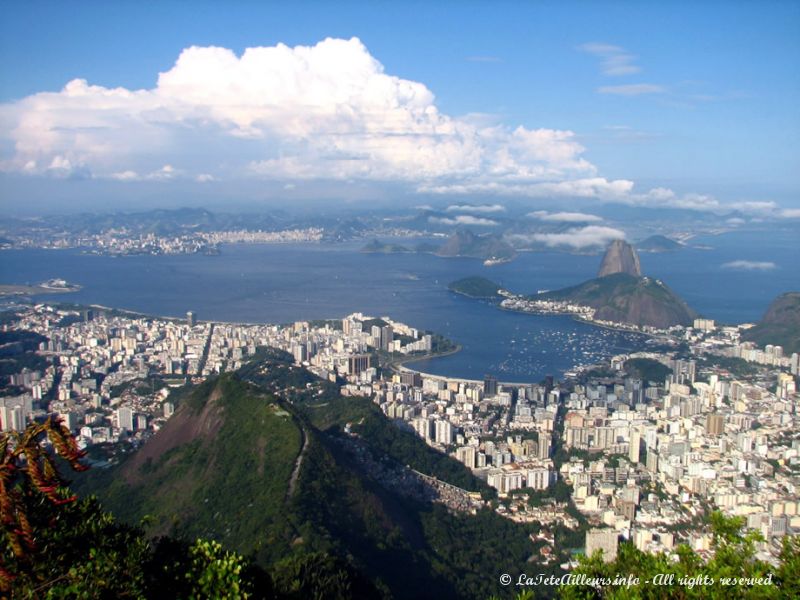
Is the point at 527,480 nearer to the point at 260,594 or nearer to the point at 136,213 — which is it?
the point at 260,594

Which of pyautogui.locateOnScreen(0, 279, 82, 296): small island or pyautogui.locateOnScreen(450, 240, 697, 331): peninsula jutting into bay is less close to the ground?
pyautogui.locateOnScreen(450, 240, 697, 331): peninsula jutting into bay

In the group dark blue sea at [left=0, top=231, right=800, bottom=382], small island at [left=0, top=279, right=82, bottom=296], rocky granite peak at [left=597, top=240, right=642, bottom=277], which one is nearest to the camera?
dark blue sea at [left=0, top=231, right=800, bottom=382]

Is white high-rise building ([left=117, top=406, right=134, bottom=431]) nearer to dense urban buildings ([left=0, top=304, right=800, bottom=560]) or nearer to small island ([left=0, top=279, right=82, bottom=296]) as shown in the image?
dense urban buildings ([left=0, top=304, right=800, bottom=560])

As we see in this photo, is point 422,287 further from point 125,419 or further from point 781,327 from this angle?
point 125,419

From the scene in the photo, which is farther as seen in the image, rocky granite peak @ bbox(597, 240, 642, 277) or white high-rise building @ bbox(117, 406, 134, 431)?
rocky granite peak @ bbox(597, 240, 642, 277)

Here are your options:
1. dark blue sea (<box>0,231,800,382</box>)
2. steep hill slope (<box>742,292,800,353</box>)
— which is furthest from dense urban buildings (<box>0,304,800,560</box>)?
dark blue sea (<box>0,231,800,382</box>)

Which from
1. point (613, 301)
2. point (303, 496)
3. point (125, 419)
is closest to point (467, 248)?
point (613, 301)

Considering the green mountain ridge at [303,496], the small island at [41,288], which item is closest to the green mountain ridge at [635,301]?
the green mountain ridge at [303,496]

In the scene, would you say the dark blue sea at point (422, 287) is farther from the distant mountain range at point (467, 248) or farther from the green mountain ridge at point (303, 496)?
the green mountain ridge at point (303, 496)
